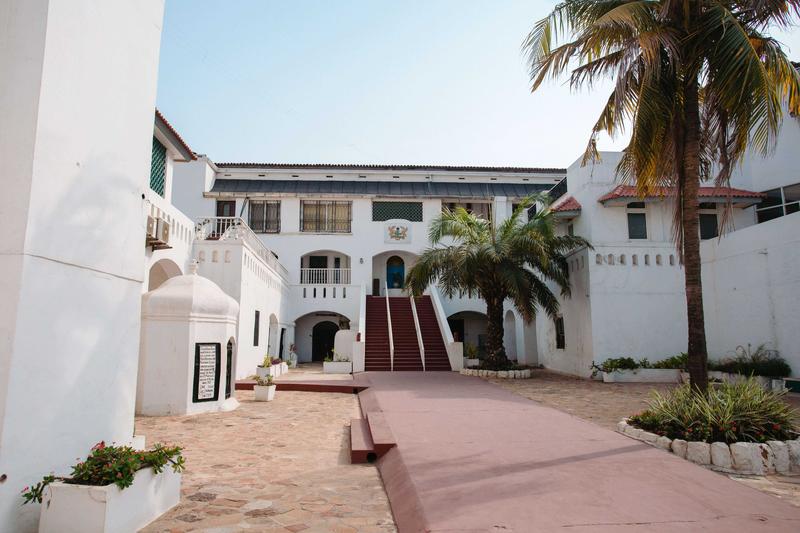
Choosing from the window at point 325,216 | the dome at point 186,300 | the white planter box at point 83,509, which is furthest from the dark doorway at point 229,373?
the window at point 325,216

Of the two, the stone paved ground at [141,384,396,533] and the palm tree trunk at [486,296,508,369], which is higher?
the palm tree trunk at [486,296,508,369]

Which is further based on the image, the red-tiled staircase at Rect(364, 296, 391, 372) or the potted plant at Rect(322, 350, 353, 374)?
the potted plant at Rect(322, 350, 353, 374)

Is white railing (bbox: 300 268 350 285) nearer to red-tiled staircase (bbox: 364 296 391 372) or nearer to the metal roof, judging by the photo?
red-tiled staircase (bbox: 364 296 391 372)

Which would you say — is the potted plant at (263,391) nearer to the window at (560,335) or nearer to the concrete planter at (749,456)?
the concrete planter at (749,456)

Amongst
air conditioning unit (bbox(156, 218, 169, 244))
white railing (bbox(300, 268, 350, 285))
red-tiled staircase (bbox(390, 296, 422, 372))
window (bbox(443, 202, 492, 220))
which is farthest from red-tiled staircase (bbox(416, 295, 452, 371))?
air conditioning unit (bbox(156, 218, 169, 244))

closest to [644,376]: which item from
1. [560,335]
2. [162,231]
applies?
[560,335]

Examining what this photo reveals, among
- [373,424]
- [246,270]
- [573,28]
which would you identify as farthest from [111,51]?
[246,270]

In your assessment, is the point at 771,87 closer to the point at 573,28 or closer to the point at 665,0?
the point at 665,0

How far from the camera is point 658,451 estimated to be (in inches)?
254

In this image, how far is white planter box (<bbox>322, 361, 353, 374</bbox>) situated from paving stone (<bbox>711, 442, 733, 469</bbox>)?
Result: 14.3 meters

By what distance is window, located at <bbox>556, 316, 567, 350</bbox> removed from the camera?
1966cm

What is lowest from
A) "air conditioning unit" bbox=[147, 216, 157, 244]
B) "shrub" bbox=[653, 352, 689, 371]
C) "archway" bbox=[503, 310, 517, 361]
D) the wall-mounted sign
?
"shrub" bbox=[653, 352, 689, 371]

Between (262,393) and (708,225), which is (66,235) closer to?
(262,393)

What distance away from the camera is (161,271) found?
14.2 m
